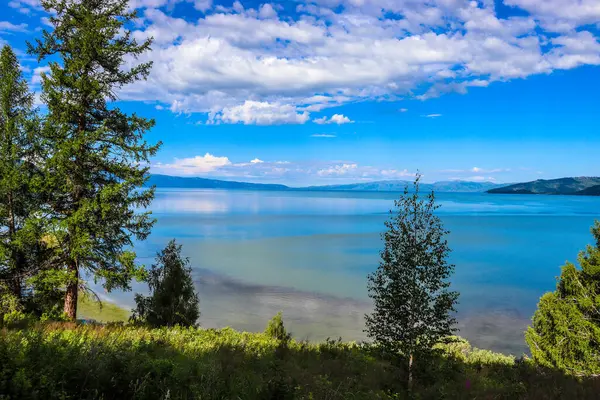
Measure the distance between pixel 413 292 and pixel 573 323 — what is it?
14.8 m

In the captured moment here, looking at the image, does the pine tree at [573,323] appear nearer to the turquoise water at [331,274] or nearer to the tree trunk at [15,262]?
the turquoise water at [331,274]

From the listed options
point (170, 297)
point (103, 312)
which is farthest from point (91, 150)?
point (103, 312)

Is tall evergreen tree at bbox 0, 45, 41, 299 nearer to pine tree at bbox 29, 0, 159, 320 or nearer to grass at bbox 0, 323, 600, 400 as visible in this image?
pine tree at bbox 29, 0, 159, 320

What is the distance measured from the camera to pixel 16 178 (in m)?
15.1

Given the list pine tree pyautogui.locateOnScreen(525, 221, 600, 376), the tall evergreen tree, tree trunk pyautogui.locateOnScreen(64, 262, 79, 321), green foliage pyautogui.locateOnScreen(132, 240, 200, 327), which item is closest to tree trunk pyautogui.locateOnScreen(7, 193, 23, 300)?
the tall evergreen tree

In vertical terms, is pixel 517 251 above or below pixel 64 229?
below

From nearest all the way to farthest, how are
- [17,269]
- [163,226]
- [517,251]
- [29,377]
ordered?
[29,377] → [17,269] → [517,251] → [163,226]

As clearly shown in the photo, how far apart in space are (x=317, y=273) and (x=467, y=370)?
120 feet

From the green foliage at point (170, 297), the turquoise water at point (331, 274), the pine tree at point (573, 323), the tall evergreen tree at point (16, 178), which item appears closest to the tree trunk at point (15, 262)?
the tall evergreen tree at point (16, 178)

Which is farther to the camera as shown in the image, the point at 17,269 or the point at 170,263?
the point at 170,263

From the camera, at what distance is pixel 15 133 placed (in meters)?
16.4

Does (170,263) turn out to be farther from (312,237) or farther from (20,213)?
(312,237)

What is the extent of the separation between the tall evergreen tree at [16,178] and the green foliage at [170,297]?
564cm

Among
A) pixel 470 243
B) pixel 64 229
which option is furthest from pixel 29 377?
pixel 470 243
